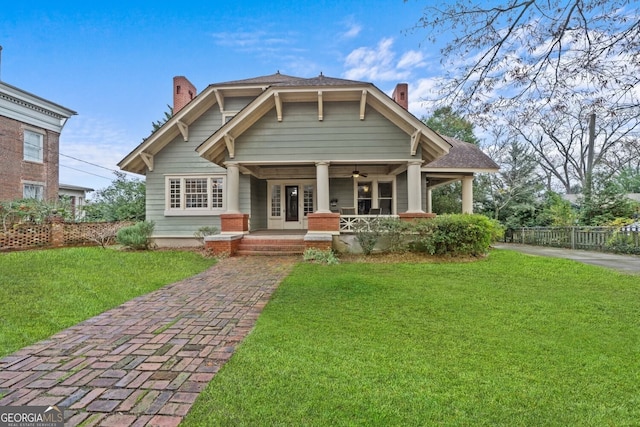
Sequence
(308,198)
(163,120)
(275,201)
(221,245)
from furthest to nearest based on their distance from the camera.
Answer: (163,120) < (275,201) < (308,198) < (221,245)

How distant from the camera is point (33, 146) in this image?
59.2ft

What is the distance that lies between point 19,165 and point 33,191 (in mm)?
1661

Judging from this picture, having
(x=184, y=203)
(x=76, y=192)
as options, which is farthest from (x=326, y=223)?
(x=76, y=192)

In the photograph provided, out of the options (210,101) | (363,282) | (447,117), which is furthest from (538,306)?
(210,101)

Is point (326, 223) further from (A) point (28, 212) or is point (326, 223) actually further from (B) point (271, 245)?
(A) point (28, 212)

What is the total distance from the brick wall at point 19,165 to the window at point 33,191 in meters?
0.21

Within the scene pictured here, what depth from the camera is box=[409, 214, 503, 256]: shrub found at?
913 centimetres

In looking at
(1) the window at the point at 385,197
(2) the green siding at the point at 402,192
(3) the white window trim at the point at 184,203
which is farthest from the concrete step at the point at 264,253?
(2) the green siding at the point at 402,192

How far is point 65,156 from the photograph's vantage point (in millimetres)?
26094

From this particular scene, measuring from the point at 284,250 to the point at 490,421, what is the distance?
840 cm

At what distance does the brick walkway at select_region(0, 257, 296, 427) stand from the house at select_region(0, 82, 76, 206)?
59.2 ft

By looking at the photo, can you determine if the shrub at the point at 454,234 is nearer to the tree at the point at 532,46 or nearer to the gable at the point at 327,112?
the gable at the point at 327,112

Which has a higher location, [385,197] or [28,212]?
[385,197]

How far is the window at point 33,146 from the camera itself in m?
17.6
